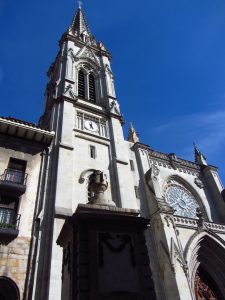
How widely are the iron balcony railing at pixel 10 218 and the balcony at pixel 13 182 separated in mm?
964

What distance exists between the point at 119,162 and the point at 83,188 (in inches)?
159

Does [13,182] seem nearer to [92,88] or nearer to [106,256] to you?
[106,256]

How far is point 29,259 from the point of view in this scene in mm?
12984

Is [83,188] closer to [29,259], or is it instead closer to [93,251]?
[29,259]

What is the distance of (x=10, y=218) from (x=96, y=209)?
9.07m

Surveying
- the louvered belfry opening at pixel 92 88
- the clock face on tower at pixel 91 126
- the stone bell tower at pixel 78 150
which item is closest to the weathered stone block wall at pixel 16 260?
the stone bell tower at pixel 78 150

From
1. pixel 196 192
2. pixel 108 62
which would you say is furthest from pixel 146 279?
pixel 108 62

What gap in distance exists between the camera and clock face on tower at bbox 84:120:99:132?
21672 millimetres

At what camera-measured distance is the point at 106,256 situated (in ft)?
19.3

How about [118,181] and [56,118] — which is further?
[56,118]

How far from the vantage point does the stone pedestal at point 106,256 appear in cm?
543

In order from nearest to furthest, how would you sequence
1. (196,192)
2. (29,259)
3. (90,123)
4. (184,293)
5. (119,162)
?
(29,259) < (184,293) < (119,162) < (90,123) < (196,192)

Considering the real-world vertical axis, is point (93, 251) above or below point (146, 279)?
above

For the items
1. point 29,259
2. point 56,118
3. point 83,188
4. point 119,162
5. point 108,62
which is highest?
point 108,62
